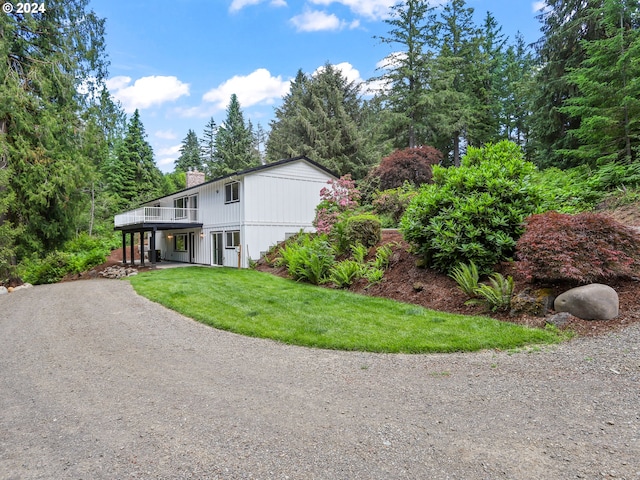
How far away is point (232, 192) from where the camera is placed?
56.2ft

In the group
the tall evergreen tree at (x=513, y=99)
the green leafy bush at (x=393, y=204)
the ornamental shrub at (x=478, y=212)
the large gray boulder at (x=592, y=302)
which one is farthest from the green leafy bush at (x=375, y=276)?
the tall evergreen tree at (x=513, y=99)

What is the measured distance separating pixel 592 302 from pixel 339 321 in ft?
12.6

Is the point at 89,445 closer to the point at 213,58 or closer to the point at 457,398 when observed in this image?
the point at 457,398

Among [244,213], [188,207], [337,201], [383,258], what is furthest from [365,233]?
[188,207]

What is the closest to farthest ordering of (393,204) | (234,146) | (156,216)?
1. (393,204)
2. (156,216)
3. (234,146)

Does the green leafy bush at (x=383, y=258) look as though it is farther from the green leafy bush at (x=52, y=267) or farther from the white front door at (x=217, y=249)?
the green leafy bush at (x=52, y=267)

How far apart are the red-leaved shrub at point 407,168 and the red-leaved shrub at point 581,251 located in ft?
42.9

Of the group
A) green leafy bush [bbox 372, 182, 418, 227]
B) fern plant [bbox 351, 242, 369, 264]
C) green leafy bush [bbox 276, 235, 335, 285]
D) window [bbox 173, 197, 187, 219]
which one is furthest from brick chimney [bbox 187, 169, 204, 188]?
fern plant [bbox 351, 242, 369, 264]

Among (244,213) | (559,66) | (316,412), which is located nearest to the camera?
(316,412)

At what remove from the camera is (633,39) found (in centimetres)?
1132

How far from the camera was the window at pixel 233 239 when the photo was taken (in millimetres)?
16703

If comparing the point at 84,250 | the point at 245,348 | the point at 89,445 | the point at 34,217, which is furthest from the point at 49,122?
Answer: the point at 89,445

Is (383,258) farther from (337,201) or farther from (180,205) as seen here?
(180,205)

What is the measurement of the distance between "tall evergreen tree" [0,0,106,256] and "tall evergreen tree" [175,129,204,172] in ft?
121
